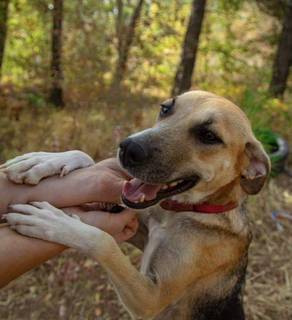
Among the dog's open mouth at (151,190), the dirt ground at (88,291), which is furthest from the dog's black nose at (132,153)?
the dirt ground at (88,291)

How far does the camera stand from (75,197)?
255 centimetres

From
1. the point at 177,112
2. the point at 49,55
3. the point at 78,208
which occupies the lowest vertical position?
the point at 49,55

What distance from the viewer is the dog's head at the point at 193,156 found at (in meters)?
2.55

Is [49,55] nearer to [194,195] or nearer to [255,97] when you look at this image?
[255,97]

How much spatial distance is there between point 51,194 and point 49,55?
5.90m

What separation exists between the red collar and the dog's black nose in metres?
0.48

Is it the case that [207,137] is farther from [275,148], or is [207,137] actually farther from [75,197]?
[275,148]

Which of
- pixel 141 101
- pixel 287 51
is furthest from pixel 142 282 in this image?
pixel 287 51

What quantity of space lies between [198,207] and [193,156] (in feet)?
1.16

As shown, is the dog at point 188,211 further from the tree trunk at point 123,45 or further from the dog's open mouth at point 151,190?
the tree trunk at point 123,45

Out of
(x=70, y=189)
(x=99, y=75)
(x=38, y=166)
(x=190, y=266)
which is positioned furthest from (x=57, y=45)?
(x=190, y=266)

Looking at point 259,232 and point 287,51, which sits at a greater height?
point 287,51

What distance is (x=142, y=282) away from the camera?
8.35 feet

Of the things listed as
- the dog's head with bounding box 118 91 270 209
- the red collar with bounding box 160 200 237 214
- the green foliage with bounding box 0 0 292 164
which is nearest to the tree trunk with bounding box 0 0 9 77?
the green foliage with bounding box 0 0 292 164
